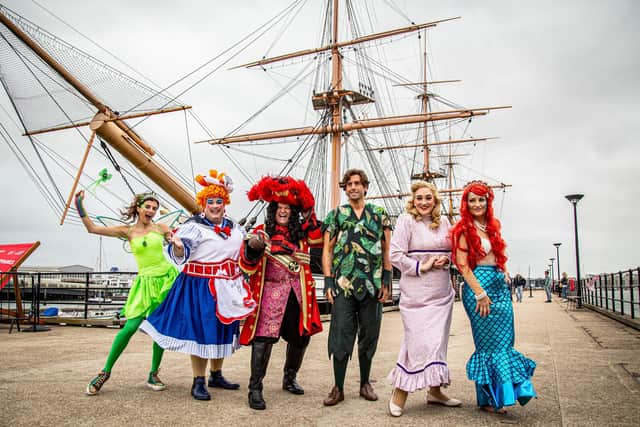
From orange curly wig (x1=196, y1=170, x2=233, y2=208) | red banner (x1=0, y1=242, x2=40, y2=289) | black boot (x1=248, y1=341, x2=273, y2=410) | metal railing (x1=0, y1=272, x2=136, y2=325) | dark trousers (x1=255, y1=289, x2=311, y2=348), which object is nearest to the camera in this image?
black boot (x1=248, y1=341, x2=273, y2=410)

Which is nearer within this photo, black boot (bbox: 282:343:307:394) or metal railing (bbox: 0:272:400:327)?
black boot (bbox: 282:343:307:394)

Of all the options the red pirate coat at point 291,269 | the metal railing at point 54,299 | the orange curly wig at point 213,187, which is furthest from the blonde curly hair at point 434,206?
the metal railing at point 54,299

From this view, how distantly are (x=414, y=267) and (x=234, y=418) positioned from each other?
166 cm

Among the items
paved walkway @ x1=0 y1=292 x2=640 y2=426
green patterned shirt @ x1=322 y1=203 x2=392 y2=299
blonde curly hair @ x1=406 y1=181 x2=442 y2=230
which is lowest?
paved walkway @ x1=0 y1=292 x2=640 y2=426

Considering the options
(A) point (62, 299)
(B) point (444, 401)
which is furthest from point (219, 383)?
(A) point (62, 299)

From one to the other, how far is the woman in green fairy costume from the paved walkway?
1.11 ft

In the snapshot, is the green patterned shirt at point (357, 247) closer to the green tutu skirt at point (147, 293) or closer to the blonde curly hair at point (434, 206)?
the blonde curly hair at point (434, 206)

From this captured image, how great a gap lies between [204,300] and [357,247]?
1.36 meters

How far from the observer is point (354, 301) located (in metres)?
4.14

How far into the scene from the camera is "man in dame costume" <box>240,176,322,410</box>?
163 inches

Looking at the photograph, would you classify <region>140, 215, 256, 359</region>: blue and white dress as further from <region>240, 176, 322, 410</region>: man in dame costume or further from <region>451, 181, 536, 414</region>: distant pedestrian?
<region>451, 181, 536, 414</region>: distant pedestrian

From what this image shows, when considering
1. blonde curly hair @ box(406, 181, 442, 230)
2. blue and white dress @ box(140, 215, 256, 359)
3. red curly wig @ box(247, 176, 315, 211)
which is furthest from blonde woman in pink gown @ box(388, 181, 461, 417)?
blue and white dress @ box(140, 215, 256, 359)

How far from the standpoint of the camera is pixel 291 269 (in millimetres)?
4254

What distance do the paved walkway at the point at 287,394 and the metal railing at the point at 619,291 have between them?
3.26 m
